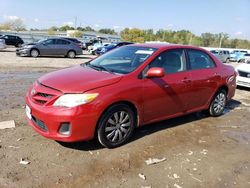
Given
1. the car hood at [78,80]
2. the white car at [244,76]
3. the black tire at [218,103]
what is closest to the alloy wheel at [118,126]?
the car hood at [78,80]

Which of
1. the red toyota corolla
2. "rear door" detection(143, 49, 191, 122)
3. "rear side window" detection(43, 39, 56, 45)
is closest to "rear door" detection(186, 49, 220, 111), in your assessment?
the red toyota corolla

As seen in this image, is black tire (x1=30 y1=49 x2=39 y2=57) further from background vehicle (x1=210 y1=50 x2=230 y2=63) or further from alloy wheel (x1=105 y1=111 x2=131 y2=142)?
background vehicle (x1=210 y1=50 x2=230 y2=63)

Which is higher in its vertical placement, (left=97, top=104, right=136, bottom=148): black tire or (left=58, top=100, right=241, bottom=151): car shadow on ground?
(left=97, top=104, right=136, bottom=148): black tire

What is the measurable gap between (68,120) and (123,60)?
1790mm

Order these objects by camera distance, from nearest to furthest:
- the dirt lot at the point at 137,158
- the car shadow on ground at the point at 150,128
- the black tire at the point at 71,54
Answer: the dirt lot at the point at 137,158 → the car shadow on ground at the point at 150,128 → the black tire at the point at 71,54

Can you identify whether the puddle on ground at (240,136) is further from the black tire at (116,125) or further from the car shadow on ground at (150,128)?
the black tire at (116,125)

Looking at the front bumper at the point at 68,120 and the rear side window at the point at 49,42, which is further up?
the rear side window at the point at 49,42

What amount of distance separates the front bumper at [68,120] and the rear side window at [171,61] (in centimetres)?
154

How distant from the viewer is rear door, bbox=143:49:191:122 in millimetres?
5062

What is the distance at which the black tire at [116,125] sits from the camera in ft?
14.8

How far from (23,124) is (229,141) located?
3896mm

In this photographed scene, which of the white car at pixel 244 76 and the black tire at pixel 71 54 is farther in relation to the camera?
the black tire at pixel 71 54

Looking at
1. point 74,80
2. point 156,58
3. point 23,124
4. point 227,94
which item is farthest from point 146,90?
point 227,94

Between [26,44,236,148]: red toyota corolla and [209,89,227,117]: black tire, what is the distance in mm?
317
